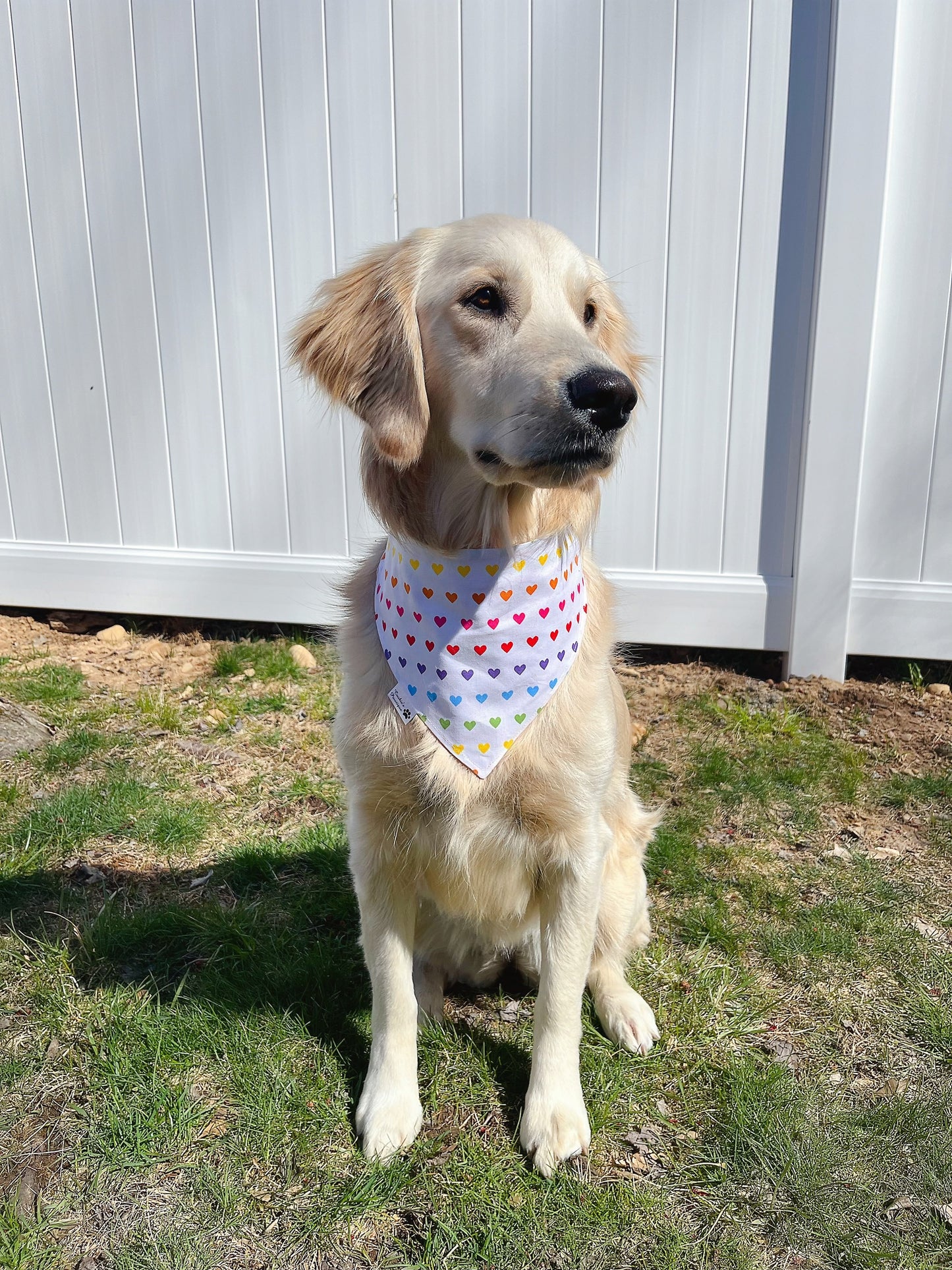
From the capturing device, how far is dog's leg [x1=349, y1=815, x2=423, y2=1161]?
1813 millimetres

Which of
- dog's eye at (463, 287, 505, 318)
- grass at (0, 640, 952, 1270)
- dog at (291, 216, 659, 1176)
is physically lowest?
grass at (0, 640, 952, 1270)

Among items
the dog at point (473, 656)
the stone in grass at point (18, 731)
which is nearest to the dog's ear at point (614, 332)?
the dog at point (473, 656)

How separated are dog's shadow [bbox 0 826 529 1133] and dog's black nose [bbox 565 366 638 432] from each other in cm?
140

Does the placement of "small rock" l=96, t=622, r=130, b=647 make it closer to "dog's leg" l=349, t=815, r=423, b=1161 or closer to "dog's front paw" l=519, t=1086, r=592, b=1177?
"dog's leg" l=349, t=815, r=423, b=1161

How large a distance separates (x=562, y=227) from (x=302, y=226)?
108cm

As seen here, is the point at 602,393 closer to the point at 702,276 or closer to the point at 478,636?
the point at 478,636

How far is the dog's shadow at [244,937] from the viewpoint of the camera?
2068 mm

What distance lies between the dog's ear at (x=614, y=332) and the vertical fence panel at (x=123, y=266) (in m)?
2.67

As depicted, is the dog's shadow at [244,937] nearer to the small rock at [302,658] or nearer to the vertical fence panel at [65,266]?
the small rock at [302,658]

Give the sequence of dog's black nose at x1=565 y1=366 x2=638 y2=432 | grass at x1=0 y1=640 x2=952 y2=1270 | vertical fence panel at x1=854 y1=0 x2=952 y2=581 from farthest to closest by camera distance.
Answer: vertical fence panel at x1=854 y1=0 x2=952 y2=581, grass at x1=0 y1=640 x2=952 y2=1270, dog's black nose at x1=565 y1=366 x2=638 y2=432

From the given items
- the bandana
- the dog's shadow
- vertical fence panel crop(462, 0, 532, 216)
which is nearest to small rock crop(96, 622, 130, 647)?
the dog's shadow

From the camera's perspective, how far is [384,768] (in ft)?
5.79

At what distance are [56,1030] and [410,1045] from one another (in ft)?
2.65

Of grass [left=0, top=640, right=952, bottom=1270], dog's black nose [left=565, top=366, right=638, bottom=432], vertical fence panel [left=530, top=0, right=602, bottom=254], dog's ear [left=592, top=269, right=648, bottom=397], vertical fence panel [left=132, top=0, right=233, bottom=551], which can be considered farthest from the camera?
vertical fence panel [left=132, top=0, right=233, bottom=551]
